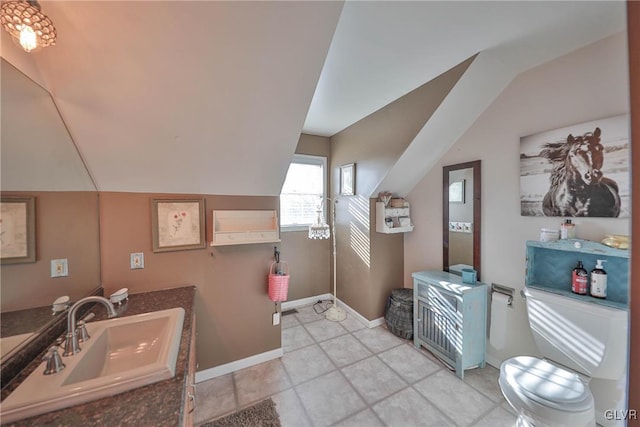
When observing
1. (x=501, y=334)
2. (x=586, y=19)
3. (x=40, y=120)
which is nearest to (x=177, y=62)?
(x=40, y=120)

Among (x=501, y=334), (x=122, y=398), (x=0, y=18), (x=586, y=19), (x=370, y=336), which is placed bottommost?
(x=370, y=336)

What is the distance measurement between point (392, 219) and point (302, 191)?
1414mm

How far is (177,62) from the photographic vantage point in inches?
47.4

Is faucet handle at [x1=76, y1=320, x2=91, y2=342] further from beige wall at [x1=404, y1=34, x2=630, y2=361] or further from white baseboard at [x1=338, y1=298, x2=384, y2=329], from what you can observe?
beige wall at [x1=404, y1=34, x2=630, y2=361]

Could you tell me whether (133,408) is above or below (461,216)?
below

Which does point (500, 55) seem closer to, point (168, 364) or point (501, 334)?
point (501, 334)

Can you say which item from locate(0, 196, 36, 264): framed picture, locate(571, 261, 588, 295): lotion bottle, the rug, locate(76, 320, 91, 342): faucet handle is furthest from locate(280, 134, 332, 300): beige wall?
locate(571, 261, 588, 295): lotion bottle

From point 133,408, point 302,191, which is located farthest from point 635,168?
point 302,191

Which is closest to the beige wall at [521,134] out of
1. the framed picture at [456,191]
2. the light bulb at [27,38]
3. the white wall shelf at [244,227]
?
the framed picture at [456,191]

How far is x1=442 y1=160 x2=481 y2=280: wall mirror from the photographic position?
7.30ft

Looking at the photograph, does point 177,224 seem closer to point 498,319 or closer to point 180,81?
point 180,81

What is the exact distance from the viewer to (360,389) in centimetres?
188

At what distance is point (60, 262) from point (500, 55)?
3211 mm

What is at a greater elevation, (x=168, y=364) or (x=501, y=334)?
(x=168, y=364)
